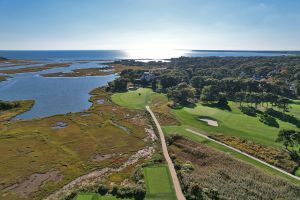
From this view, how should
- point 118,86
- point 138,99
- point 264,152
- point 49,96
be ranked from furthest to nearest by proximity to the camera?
point 118,86
point 49,96
point 138,99
point 264,152

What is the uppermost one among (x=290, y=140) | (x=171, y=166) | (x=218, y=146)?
(x=290, y=140)

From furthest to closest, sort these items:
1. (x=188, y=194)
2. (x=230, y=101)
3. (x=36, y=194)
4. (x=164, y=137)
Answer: (x=230, y=101) → (x=164, y=137) → (x=36, y=194) → (x=188, y=194)

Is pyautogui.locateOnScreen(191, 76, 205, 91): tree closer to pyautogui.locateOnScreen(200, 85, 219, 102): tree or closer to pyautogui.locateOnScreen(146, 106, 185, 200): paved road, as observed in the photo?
pyautogui.locateOnScreen(200, 85, 219, 102): tree

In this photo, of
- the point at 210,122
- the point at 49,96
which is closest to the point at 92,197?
the point at 210,122

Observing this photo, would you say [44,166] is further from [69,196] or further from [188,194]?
[188,194]

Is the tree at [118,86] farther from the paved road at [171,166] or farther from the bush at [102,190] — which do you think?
the bush at [102,190]

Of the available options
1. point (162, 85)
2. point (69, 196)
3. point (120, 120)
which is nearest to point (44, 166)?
point (69, 196)

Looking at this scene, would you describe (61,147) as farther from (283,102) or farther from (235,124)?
(283,102)
